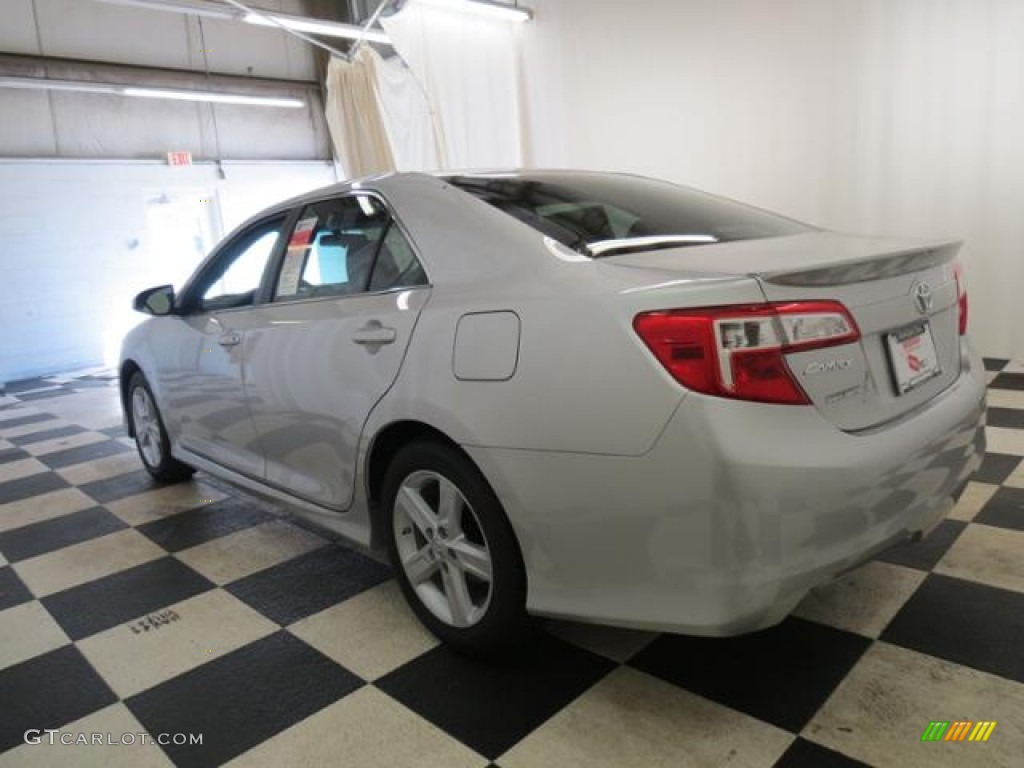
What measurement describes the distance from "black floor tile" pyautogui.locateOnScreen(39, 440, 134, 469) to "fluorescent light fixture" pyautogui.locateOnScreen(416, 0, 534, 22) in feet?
12.1

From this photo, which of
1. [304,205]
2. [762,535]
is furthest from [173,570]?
[762,535]

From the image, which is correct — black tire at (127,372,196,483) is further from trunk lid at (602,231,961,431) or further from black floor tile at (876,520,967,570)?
black floor tile at (876,520,967,570)

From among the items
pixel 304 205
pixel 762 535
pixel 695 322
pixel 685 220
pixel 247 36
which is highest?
pixel 247 36

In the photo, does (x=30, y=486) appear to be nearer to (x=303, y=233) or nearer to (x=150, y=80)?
(x=303, y=233)

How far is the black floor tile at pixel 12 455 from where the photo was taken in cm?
432

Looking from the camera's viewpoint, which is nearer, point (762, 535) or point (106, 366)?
point (762, 535)

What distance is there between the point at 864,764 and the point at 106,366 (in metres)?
8.97

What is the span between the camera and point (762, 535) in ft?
3.97

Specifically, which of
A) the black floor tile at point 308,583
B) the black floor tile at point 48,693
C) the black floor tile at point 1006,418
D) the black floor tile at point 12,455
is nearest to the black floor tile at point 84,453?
the black floor tile at point 12,455

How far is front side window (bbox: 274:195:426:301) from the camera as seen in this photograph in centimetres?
188

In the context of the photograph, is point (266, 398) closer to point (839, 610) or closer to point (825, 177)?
point (839, 610)

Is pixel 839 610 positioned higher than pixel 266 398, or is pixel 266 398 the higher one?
pixel 266 398

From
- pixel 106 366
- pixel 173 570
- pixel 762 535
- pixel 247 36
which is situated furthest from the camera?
pixel 247 36

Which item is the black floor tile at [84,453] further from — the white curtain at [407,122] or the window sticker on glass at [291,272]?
the white curtain at [407,122]
